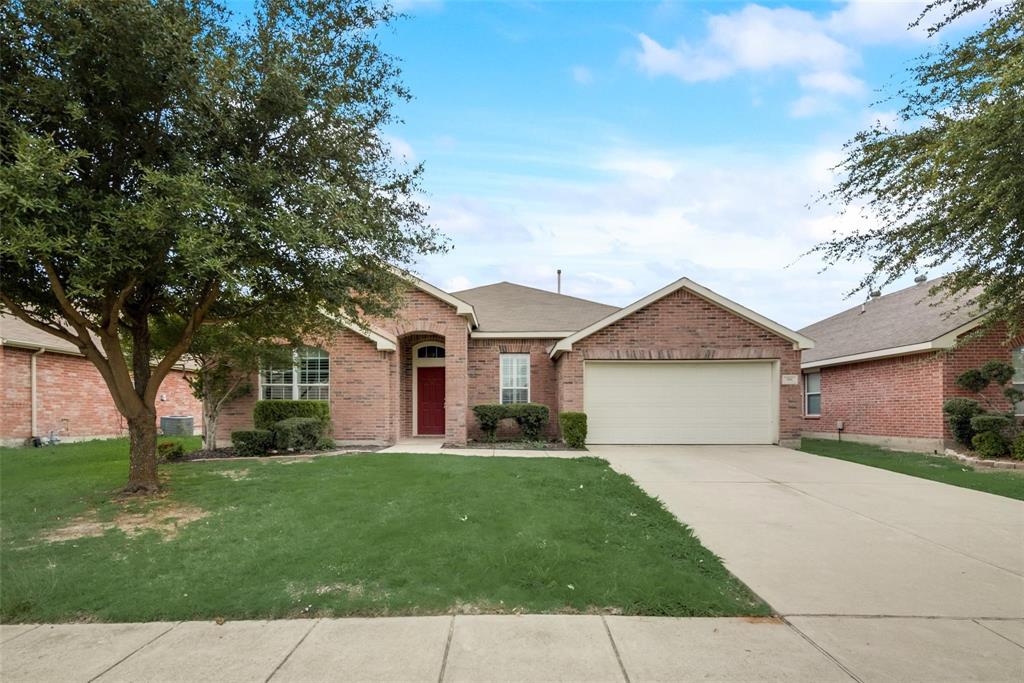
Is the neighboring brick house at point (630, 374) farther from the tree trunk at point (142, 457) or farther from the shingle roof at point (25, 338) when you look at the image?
the tree trunk at point (142, 457)

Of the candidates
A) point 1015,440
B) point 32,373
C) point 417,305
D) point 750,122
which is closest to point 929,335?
point 1015,440

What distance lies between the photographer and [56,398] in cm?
1595

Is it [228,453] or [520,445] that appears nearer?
[228,453]

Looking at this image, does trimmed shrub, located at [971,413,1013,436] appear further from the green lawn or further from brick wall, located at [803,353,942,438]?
the green lawn

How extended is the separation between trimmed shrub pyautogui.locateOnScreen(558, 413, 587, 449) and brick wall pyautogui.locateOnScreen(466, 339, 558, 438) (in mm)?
1723

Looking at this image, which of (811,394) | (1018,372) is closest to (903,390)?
(1018,372)

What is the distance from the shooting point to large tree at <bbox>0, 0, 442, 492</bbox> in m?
5.74

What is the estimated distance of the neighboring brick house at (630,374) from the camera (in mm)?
14312

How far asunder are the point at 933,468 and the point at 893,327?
6682 millimetres

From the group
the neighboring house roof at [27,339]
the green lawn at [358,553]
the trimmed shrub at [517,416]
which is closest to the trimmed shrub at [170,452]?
the green lawn at [358,553]

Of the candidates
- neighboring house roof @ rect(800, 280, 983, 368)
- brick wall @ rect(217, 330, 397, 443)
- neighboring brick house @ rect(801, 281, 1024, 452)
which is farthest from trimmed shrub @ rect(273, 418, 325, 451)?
neighboring house roof @ rect(800, 280, 983, 368)

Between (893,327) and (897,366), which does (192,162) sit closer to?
(897,366)

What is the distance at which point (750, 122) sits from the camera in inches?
438

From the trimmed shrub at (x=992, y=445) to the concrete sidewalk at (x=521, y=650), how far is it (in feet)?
34.8
